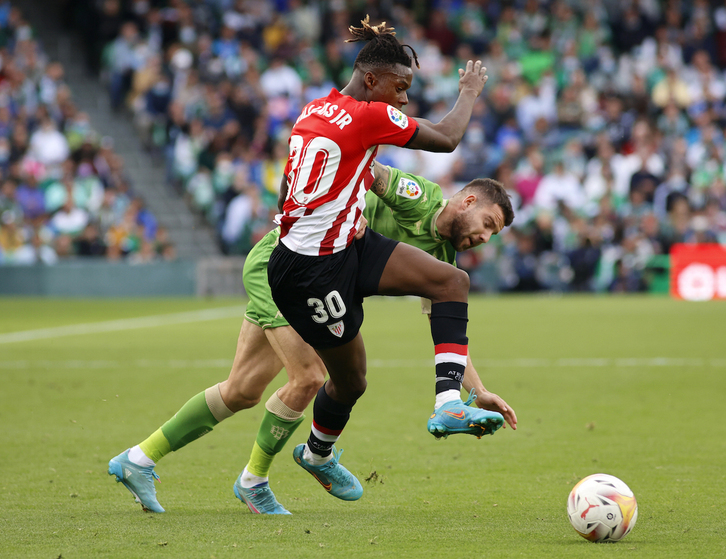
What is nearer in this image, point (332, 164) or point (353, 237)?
point (332, 164)

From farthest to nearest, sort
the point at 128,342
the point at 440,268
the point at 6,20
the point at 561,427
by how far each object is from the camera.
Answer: the point at 6,20, the point at 128,342, the point at 561,427, the point at 440,268

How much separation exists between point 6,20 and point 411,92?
8.95 metres

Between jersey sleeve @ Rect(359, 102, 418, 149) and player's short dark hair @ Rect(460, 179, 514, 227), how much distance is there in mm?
641

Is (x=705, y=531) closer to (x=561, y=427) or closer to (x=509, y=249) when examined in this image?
(x=561, y=427)

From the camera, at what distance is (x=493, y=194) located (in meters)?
4.42

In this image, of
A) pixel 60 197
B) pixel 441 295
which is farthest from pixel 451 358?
Result: pixel 60 197

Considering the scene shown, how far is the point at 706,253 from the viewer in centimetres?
1686

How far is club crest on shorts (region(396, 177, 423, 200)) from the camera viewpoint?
454 centimetres

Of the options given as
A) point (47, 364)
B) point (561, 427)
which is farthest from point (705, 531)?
point (47, 364)

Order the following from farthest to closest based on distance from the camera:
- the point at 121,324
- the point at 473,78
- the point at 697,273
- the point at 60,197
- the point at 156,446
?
the point at 60,197, the point at 697,273, the point at 121,324, the point at 156,446, the point at 473,78

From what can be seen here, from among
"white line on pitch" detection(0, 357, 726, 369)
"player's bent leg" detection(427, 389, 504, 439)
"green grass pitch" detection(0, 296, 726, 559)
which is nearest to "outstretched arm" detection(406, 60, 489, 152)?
"player's bent leg" detection(427, 389, 504, 439)

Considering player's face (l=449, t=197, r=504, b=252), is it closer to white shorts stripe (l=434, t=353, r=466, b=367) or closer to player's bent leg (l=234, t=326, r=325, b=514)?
white shorts stripe (l=434, t=353, r=466, b=367)

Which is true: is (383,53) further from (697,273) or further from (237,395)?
(697,273)

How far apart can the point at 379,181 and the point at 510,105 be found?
1594 cm
